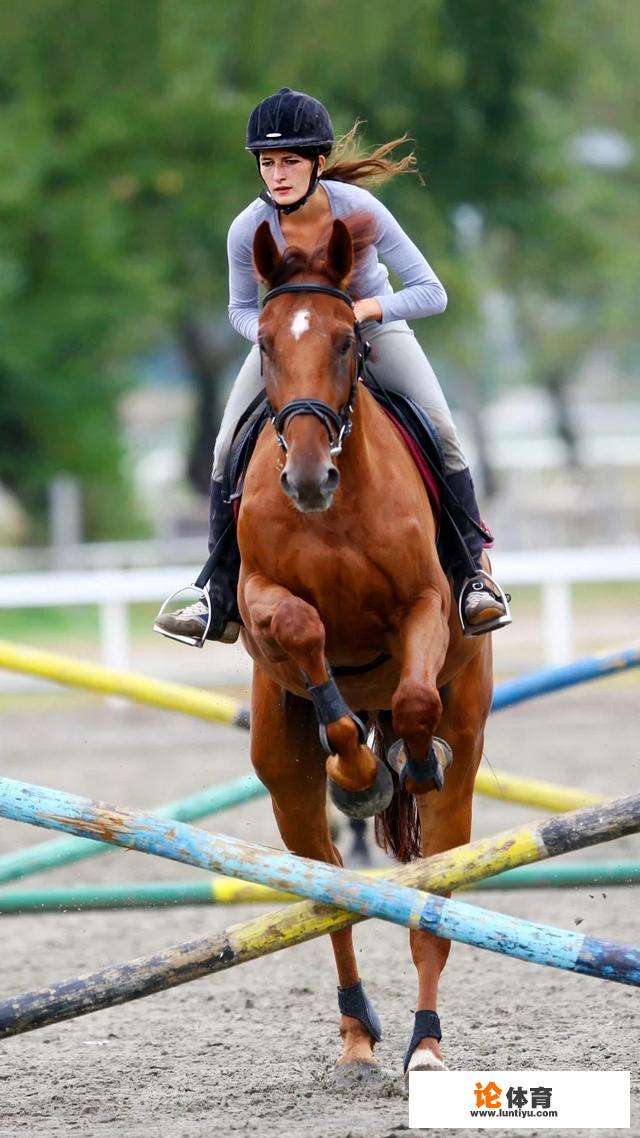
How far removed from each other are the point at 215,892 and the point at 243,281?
1928 millimetres

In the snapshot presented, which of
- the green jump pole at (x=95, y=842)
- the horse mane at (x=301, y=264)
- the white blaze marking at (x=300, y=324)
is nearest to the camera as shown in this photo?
the white blaze marking at (x=300, y=324)

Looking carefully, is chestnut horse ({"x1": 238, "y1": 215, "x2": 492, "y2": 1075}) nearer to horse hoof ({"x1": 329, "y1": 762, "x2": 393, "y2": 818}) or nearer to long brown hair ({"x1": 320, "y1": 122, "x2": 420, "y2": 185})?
horse hoof ({"x1": 329, "y1": 762, "x2": 393, "y2": 818})

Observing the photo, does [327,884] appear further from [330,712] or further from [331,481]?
[331,481]

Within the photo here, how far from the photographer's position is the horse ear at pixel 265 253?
4.16 metres

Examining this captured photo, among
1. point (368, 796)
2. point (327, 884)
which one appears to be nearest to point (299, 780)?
point (368, 796)

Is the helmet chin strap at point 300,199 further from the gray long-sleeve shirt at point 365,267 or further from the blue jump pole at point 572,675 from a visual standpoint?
the blue jump pole at point 572,675

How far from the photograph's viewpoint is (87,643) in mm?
17859

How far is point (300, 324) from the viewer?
162 inches

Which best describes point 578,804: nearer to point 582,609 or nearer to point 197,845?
point 197,845

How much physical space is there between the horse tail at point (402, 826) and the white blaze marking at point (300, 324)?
1.65 meters

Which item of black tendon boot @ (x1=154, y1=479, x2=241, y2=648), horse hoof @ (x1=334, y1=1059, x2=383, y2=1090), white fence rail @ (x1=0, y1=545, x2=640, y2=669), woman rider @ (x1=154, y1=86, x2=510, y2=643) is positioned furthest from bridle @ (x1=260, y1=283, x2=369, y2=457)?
white fence rail @ (x1=0, y1=545, x2=640, y2=669)

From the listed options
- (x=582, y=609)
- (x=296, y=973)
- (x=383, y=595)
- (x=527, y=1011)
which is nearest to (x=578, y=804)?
(x=527, y=1011)

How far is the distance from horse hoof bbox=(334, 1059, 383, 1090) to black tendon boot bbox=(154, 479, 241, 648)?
1.26 m

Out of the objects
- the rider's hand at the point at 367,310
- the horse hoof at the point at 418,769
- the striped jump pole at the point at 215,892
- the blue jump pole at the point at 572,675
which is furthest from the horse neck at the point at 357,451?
the blue jump pole at the point at 572,675
